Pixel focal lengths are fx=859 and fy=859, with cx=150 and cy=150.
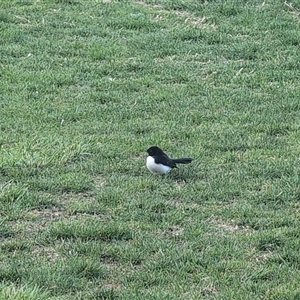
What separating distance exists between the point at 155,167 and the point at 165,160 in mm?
109

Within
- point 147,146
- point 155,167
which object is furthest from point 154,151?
point 147,146

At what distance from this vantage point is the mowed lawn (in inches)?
209

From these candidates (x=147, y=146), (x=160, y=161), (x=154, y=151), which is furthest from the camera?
(x=147, y=146)

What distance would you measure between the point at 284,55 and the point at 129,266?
558cm

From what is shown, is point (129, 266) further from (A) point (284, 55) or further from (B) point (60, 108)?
(A) point (284, 55)

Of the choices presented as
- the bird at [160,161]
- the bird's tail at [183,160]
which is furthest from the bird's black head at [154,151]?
the bird's tail at [183,160]

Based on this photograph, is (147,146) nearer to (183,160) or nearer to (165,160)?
(183,160)

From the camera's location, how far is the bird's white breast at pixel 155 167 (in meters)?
6.78

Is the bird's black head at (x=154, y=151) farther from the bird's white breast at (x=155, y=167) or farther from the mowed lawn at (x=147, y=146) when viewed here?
the mowed lawn at (x=147, y=146)

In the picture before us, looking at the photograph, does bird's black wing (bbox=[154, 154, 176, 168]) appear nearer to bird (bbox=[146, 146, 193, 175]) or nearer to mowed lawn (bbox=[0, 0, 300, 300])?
bird (bbox=[146, 146, 193, 175])

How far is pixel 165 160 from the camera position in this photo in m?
6.76

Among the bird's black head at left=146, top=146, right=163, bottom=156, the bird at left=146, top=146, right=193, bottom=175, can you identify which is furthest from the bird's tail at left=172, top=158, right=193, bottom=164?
the bird's black head at left=146, top=146, right=163, bottom=156

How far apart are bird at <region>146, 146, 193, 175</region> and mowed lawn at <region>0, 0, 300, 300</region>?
0.09m

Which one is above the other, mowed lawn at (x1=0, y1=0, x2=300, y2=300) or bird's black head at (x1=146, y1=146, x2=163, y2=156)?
bird's black head at (x1=146, y1=146, x2=163, y2=156)
